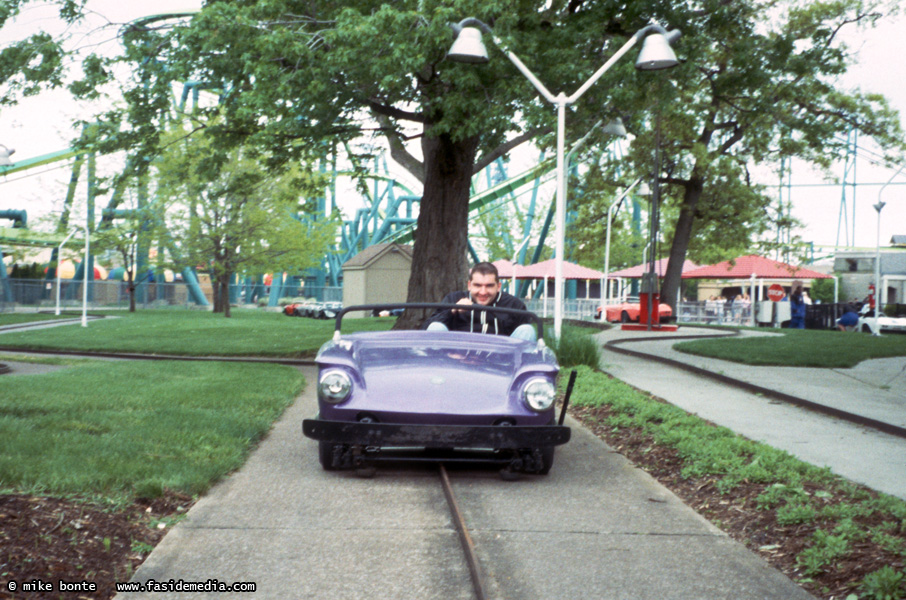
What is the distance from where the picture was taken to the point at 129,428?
7.74m

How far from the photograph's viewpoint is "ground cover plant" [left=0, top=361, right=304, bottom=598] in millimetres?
4230

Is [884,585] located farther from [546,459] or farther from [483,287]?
[483,287]

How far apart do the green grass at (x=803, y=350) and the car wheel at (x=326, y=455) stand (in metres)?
10.2

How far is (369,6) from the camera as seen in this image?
618 inches

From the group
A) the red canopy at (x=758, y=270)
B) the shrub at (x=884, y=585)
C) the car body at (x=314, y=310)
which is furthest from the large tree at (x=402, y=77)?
the car body at (x=314, y=310)

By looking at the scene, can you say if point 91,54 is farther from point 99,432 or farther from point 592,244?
point 592,244

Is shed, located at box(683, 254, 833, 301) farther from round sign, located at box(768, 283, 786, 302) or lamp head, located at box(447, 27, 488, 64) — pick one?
lamp head, located at box(447, 27, 488, 64)

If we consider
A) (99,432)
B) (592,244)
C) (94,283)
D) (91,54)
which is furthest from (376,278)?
(99,432)

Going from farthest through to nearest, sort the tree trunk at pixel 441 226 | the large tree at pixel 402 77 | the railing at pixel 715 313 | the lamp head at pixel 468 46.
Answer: the railing at pixel 715 313 < the tree trunk at pixel 441 226 < the large tree at pixel 402 77 < the lamp head at pixel 468 46

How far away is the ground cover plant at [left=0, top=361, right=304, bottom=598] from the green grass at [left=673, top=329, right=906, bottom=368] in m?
8.25

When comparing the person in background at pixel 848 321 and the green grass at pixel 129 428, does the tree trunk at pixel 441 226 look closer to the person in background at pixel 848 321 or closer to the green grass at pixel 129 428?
the green grass at pixel 129 428

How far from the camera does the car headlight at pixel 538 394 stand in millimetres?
6047

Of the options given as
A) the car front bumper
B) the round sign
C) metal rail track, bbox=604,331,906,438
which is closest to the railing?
the round sign

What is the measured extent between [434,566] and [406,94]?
1292 centimetres
